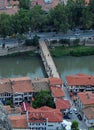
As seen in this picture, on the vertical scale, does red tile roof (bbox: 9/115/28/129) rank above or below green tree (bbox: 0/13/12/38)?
below

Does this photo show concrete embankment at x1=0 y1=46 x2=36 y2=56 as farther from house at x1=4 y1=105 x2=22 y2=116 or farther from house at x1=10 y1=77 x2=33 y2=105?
house at x1=4 y1=105 x2=22 y2=116

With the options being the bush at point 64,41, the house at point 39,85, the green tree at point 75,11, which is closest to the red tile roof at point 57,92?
the house at point 39,85

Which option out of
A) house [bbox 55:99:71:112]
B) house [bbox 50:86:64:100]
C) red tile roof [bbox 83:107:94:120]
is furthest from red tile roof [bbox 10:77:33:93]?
red tile roof [bbox 83:107:94:120]

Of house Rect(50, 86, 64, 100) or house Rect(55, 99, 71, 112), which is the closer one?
house Rect(55, 99, 71, 112)

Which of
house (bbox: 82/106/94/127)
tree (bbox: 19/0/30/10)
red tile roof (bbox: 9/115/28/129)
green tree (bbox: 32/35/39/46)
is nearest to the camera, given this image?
red tile roof (bbox: 9/115/28/129)

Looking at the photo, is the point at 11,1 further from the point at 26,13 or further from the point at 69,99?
the point at 69,99
